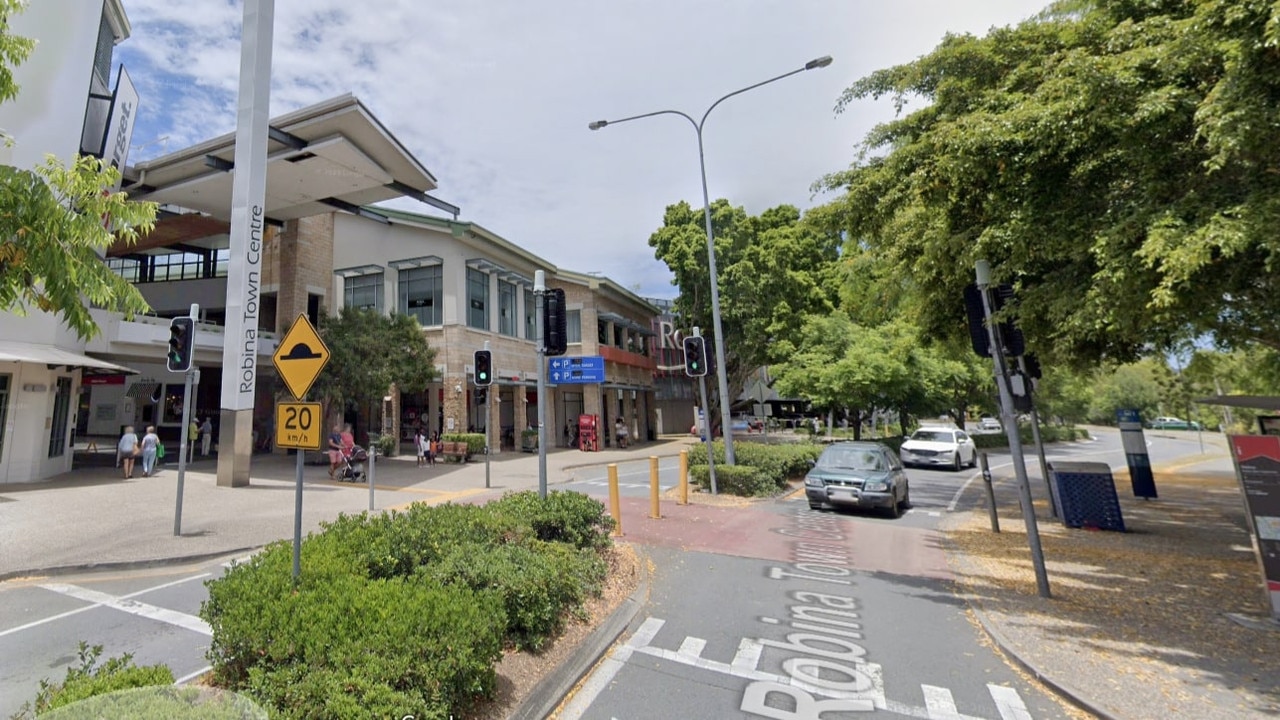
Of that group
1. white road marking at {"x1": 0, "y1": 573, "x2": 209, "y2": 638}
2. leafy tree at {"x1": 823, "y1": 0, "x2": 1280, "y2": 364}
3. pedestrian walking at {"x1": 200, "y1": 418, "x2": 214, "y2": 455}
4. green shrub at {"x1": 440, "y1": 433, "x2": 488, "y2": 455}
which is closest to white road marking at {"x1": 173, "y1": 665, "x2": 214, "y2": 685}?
white road marking at {"x1": 0, "y1": 573, "x2": 209, "y2": 638}

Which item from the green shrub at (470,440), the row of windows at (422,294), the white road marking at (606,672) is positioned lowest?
the white road marking at (606,672)

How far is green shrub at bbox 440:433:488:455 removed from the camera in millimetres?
21028

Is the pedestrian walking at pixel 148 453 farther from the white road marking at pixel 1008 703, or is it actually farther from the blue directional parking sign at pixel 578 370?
the white road marking at pixel 1008 703

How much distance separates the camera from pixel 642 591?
249 inches

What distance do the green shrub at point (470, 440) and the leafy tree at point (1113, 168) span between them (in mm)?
17755

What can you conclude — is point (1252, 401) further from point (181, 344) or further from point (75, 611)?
Answer: point (181, 344)

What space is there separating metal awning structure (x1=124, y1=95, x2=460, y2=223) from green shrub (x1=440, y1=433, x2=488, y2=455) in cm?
914

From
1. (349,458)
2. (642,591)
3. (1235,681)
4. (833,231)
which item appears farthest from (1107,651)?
(349,458)

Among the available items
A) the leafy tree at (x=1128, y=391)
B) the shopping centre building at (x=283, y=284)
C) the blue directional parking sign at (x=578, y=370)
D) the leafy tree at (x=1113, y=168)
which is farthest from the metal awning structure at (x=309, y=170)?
the leafy tree at (x=1128, y=391)

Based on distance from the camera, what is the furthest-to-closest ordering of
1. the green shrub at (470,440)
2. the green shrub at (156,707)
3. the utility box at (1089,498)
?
the green shrub at (470,440), the utility box at (1089,498), the green shrub at (156,707)

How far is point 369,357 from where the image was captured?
19109 mm

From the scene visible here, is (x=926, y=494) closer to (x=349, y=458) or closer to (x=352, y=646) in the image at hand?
(x=352, y=646)

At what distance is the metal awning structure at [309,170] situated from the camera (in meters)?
16.2

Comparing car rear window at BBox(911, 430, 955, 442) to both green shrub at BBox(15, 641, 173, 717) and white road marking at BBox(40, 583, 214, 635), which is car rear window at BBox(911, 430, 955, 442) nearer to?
white road marking at BBox(40, 583, 214, 635)
